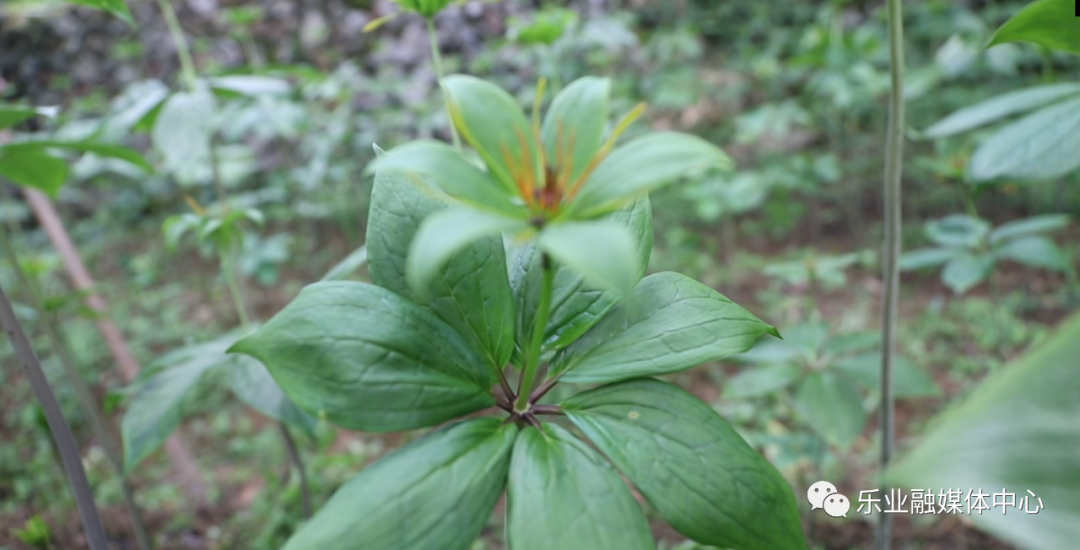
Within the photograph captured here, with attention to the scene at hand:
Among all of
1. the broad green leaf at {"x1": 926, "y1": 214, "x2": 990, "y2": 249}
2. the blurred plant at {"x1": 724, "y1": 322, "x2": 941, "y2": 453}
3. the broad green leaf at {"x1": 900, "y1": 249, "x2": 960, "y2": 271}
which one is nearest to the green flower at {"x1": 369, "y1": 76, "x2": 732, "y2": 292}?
the blurred plant at {"x1": 724, "y1": 322, "x2": 941, "y2": 453}

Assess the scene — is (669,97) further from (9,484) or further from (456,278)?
(9,484)

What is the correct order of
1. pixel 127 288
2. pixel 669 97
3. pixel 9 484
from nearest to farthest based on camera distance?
Result: pixel 9 484 → pixel 669 97 → pixel 127 288

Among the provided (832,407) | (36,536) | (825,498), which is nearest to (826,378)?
(832,407)

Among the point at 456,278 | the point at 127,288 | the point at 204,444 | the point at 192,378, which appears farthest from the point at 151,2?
the point at 456,278

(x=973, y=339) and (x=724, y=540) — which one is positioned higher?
(x=724, y=540)

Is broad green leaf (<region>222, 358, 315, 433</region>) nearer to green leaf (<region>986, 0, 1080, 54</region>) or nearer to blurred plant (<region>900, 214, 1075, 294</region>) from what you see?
green leaf (<region>986, 0, 1080, 54</region>)
